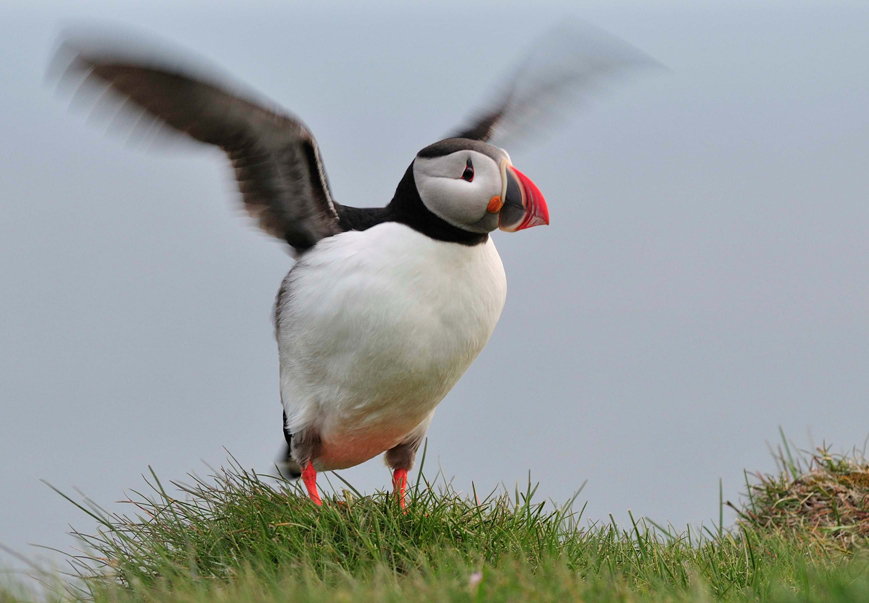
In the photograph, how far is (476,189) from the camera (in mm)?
3891

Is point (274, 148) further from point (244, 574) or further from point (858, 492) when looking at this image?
point (858, 492)

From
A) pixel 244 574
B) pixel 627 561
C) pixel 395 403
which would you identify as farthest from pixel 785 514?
pixel 244 574

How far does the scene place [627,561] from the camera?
12.8 feet

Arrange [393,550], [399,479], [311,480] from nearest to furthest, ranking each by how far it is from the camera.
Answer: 1. [393,550]
2. [311,480]
3. [399,479]

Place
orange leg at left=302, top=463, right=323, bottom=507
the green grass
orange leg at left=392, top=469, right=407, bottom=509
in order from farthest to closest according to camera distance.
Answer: orange leg at left=392, top=469, right=407, bottom=509 → orange leg at left=302, top=463, right=323, bottom=507 → the green grass

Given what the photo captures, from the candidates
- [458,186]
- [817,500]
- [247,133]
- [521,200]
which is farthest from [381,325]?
[817,500]

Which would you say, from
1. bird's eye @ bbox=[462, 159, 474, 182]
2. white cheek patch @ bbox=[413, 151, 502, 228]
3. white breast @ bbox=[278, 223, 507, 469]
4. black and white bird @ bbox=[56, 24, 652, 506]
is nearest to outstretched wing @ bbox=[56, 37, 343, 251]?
black and white bird @ bbox=[56, 24, 652, 506]

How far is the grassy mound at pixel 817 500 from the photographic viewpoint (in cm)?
484

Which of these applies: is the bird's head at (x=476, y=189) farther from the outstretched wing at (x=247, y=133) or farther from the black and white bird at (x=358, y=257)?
the outstretched wing at (x=247, y=133)

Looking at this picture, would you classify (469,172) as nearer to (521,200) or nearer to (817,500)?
(521,200)

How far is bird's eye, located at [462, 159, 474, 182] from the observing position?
394 centimetres

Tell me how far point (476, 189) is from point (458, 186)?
3.4 inches

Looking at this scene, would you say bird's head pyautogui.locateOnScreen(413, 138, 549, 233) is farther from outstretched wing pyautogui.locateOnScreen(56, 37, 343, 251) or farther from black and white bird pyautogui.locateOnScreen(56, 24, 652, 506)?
outstretched wing pyautogui.locateOnScreen(56, 37, 343, 251)

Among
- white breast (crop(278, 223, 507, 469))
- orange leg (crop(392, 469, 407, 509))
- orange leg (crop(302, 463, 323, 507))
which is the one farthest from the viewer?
orange leg (crop(392, 469, 407, 509))
